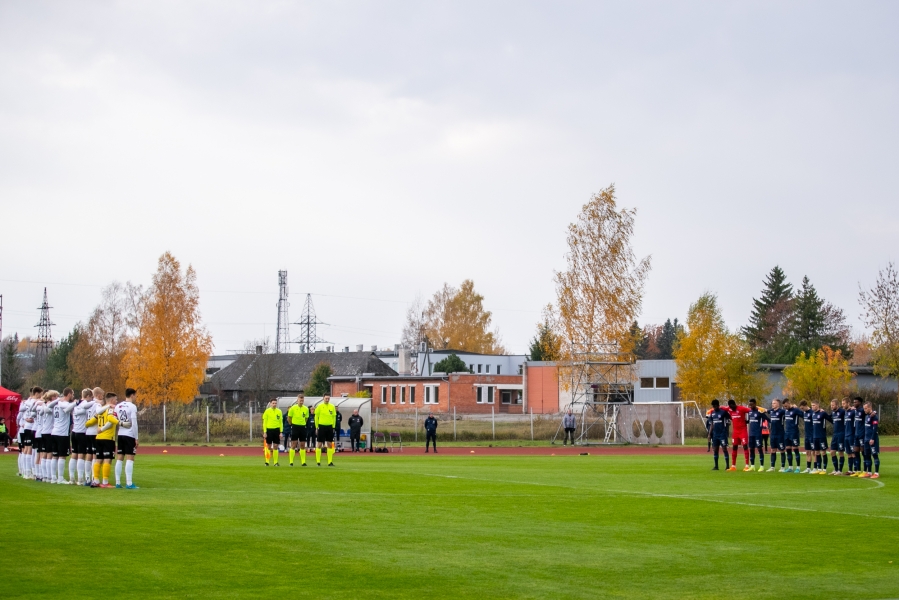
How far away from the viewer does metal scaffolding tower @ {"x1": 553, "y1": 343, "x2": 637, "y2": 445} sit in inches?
2137

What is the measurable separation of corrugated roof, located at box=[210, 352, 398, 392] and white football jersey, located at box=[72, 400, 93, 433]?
70313 millimetres

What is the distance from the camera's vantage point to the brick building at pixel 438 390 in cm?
8238

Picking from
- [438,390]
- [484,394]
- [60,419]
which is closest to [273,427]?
[60,419]

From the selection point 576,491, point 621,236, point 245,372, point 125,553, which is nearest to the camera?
point 125,553

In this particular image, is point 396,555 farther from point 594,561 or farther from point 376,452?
point 376,452

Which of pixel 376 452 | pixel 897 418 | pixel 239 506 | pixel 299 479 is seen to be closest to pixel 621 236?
pixel 897 418

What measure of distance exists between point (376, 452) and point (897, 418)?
1397 inches

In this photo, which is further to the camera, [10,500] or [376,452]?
[376,452]

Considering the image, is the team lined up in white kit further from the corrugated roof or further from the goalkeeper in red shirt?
the corrugated roof

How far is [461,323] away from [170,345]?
4974 centimetres

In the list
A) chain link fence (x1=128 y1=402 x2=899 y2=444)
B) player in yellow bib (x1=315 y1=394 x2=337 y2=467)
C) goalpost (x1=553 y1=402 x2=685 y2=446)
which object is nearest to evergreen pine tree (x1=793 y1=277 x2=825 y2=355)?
chain link fence (x1=128 y1=402 x2=899 y2=444)

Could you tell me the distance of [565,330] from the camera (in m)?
61.8

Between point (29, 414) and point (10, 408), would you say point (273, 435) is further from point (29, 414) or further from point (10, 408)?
point (10, 408)

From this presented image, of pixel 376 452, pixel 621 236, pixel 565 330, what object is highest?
pixel 621 236
